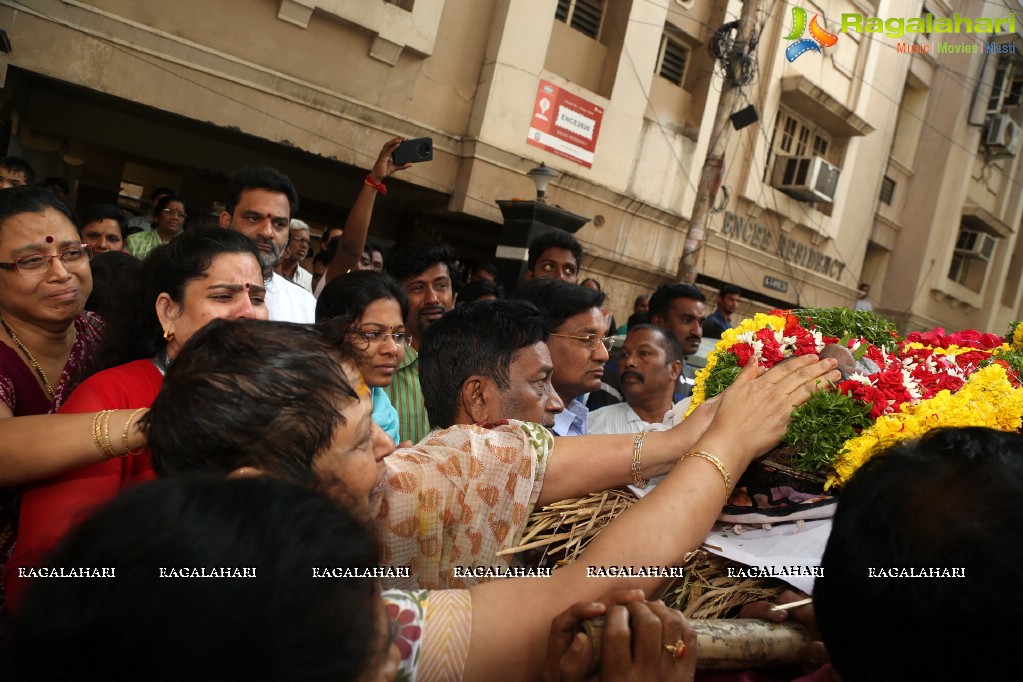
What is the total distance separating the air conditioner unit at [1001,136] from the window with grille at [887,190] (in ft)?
9.07

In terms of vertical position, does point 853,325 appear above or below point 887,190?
below

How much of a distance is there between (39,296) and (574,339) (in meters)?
2.19

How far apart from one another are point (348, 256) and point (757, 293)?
10.8m

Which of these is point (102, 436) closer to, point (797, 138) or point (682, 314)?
point (682, 314)

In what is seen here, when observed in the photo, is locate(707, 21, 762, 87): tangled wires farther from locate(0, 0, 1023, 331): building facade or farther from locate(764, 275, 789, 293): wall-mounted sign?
locate(764, 275, 789, 293): wall-mounted sign

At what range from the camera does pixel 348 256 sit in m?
4.85

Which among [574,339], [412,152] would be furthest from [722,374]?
[412,152]

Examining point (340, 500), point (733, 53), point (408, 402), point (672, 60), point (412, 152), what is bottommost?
point (408, 402)

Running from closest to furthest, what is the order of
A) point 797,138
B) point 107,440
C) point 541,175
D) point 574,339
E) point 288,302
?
point 107,440 < point 288,302 < point 574,339 < point 541,175 < point 797,138

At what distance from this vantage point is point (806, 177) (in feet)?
44.1

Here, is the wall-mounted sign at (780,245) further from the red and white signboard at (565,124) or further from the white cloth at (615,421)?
the white cloth at (615,421)

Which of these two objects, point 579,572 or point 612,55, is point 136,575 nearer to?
point 579,572

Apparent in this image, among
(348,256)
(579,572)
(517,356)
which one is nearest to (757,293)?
(348,256)

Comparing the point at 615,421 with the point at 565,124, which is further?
the point at 565,124
